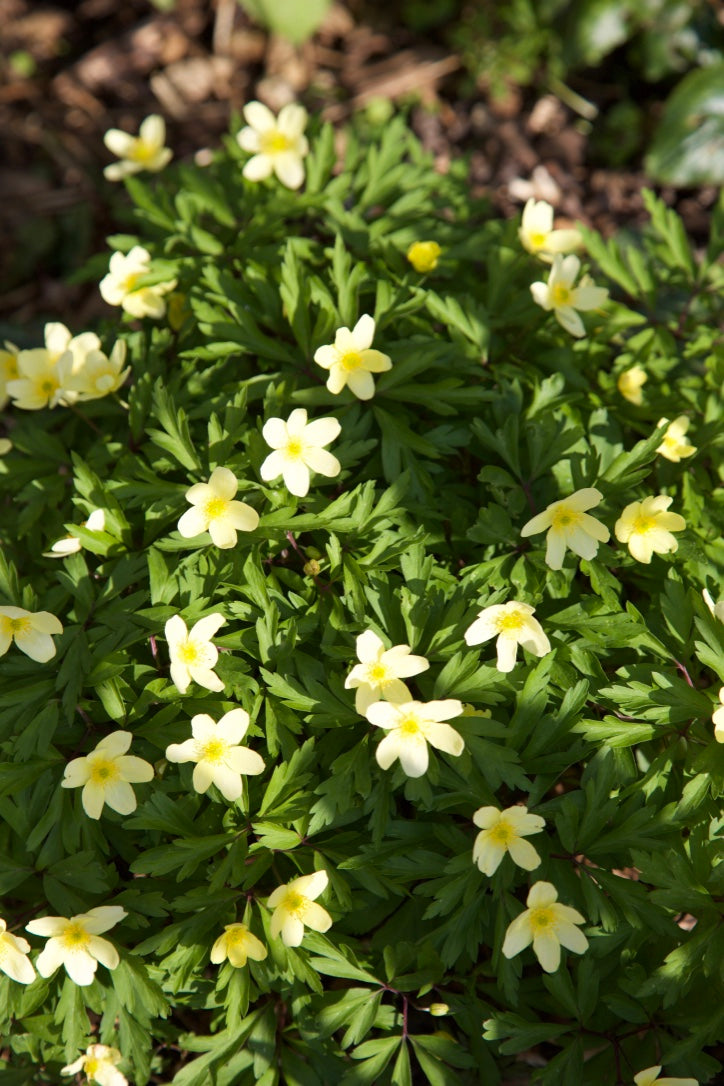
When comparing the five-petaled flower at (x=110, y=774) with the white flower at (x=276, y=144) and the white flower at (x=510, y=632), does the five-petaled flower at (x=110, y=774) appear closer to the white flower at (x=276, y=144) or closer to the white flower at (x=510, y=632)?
the white flower at (x=510, y=632)

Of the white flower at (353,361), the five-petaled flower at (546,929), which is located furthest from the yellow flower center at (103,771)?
the white flower at (353,361)

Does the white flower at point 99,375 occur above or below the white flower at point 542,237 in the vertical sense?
below

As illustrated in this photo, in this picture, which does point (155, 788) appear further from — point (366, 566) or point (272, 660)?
point (366, 566)

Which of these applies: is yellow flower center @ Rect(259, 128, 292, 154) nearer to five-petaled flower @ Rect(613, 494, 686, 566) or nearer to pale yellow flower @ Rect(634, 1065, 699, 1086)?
five-petaled flower @ Rect(613, 494, 686, 566)

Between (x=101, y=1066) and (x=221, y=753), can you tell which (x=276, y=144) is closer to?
(x=221, y=753)

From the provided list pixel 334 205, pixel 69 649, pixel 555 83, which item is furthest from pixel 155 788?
pixel 555 83

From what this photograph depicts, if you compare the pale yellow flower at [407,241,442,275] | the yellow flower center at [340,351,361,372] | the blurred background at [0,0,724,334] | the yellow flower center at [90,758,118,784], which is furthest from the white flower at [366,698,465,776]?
the blurred background at [0,0,724,334]
